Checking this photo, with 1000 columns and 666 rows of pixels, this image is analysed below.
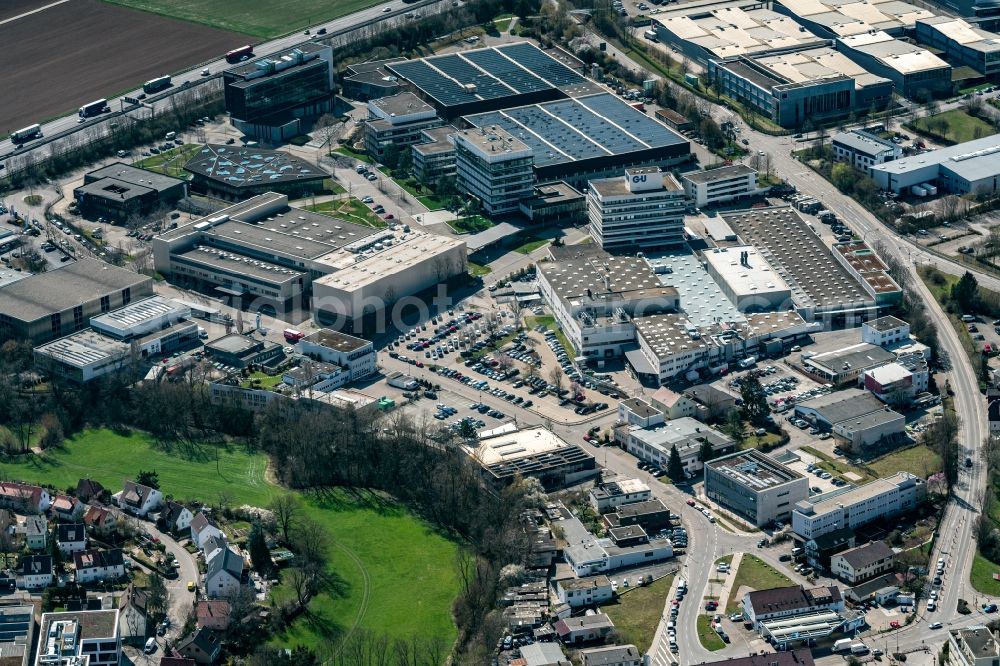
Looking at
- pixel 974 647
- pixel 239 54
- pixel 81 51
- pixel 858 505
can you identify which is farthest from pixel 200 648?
pixel 81 51

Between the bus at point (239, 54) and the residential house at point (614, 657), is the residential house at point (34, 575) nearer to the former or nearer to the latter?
the residential house at point (614, 657)

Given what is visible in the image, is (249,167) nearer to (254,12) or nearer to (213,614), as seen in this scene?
(254,12)

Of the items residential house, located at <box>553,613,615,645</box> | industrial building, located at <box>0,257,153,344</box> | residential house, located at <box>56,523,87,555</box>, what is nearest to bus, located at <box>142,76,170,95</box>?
industrial building, located at <box>0,257,153,344</box>

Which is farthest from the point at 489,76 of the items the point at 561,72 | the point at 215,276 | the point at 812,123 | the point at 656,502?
the point at 656,502

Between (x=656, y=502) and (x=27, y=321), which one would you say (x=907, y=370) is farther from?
(x=27, y=321)

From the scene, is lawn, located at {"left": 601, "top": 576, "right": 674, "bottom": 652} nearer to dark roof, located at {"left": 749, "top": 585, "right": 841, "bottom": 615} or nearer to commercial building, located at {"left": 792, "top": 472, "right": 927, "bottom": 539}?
dark roof, located at {"left": 749, "top": 585, "right": 841, "bottom": 615}
